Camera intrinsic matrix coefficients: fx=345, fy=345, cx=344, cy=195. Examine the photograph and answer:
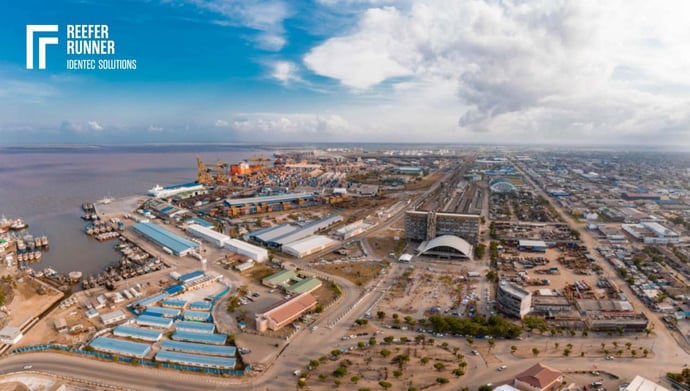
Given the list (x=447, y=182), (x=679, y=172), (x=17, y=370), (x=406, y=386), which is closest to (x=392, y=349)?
(x=406, y=386)

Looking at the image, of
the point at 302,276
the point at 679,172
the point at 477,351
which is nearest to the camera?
the point at 477,351

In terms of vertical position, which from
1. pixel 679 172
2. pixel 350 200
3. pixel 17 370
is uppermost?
pixel 679 172

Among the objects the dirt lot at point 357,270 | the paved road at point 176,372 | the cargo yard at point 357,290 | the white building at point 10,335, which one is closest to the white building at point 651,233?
the cargo yard at point 357,290

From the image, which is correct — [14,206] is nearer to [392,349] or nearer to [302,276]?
[302,276]

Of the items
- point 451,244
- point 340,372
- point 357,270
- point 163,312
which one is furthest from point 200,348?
point 451,244

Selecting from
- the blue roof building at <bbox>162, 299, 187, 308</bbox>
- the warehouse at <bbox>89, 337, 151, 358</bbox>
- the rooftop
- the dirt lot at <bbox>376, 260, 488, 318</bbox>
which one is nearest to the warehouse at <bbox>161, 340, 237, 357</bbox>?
the warehouse at <bbox>89, 337, 151, 358</bbox>

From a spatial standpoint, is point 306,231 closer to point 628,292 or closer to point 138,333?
point 138,333

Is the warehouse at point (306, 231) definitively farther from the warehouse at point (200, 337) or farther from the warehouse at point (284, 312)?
the warehouse at point (200, 337)

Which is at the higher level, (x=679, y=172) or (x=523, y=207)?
(x=679, y=172)
